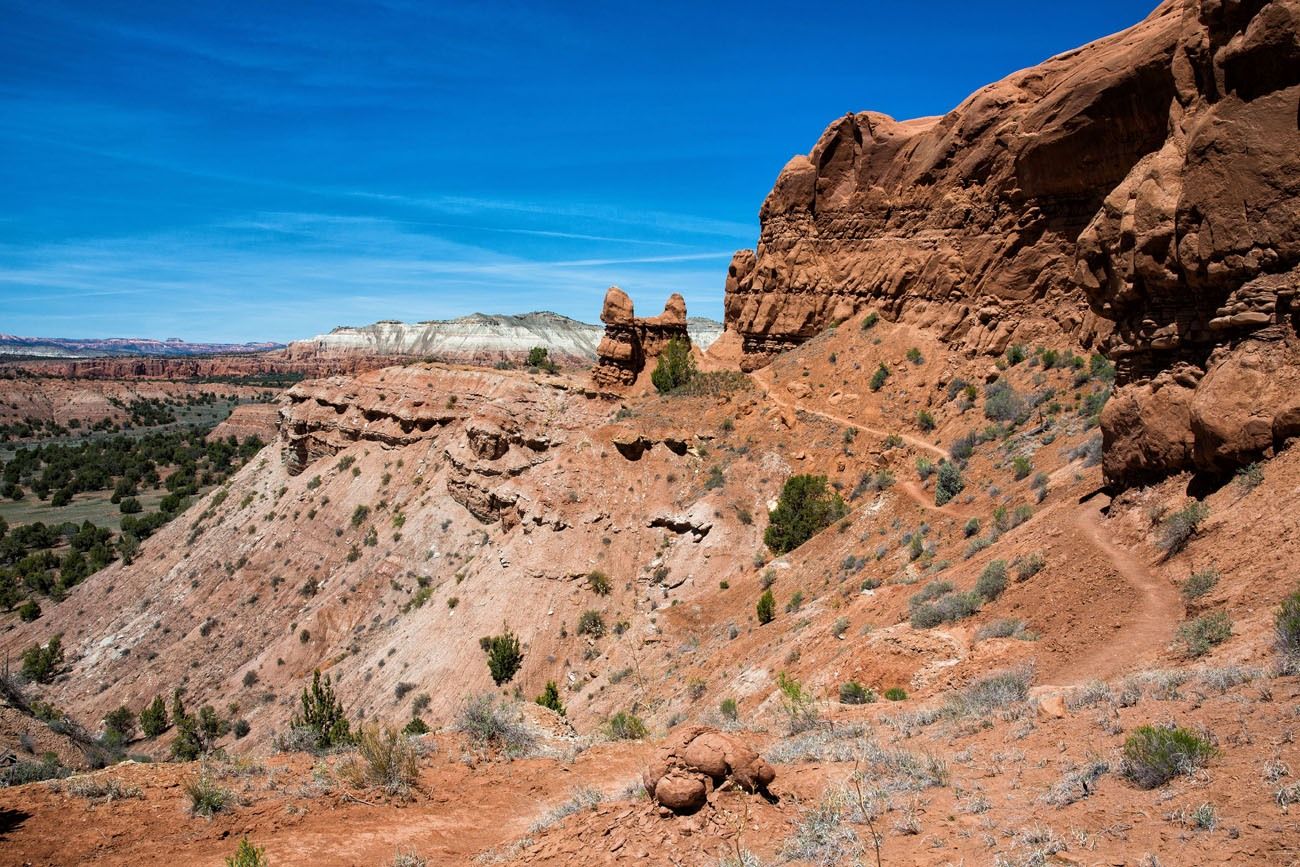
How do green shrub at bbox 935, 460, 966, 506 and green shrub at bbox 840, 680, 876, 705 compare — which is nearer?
green shrub at bbox 840, 680, 876, 705

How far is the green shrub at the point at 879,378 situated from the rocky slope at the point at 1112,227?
3.16 m

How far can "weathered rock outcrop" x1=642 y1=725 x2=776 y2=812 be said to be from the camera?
6.39 metres

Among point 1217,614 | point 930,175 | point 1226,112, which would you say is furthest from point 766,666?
point 930,175

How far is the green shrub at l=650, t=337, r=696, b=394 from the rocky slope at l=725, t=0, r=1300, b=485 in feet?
12.8

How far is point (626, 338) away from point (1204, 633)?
122ft

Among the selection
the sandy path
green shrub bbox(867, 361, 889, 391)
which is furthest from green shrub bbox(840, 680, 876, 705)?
green shrub bbox(867, 361, 889, 391)

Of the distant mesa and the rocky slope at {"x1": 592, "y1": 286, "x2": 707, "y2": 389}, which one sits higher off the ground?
the distant mesa

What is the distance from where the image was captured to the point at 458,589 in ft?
94.2

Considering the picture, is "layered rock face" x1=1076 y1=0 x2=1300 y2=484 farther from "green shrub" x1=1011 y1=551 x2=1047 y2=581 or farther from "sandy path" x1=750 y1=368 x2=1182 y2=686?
"green shrub" x1=1011 y1=551 x2=1047 y2=581

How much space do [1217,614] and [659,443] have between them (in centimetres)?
2402

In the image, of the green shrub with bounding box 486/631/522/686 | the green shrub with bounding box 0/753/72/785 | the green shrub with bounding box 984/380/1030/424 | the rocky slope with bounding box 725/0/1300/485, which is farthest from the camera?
the green shrub with bounding box 984/380/1030/424

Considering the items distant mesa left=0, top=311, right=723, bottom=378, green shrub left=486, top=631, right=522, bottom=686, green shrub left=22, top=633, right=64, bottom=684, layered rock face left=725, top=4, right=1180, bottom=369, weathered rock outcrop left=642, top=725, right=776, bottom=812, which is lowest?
green shrub left=22, top=633, right=64, bottom=684

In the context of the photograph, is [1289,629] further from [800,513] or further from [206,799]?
[800,513]

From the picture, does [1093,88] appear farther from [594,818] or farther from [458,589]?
[458,589]
